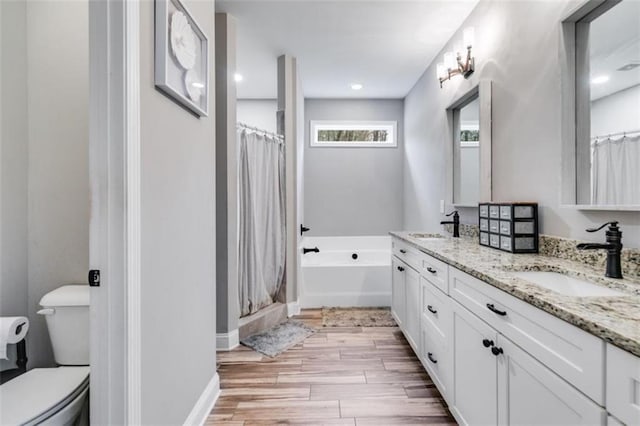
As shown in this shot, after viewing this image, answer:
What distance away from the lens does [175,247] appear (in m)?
1.37

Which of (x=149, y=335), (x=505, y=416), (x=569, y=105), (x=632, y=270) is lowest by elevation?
(x=505, y=416)

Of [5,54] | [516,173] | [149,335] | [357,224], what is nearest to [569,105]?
[516,173]

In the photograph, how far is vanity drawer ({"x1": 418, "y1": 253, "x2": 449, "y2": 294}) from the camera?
164 centimetres

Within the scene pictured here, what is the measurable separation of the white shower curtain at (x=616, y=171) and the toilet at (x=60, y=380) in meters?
2.20

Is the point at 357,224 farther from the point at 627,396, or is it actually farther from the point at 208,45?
the point at 627,396

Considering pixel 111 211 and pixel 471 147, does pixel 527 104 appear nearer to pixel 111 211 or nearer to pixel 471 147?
pixel 471 147

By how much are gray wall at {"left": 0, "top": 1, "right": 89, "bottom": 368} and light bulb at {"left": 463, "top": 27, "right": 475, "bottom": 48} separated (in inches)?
93.9

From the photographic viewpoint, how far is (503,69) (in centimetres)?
199

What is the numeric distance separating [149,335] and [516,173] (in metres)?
2.09

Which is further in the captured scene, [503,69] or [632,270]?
[503,69]

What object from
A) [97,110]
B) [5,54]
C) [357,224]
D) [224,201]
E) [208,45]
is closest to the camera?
[97,110]

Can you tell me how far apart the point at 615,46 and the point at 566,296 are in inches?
42.8

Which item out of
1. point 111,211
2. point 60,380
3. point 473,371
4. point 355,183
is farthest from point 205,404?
point 355,183

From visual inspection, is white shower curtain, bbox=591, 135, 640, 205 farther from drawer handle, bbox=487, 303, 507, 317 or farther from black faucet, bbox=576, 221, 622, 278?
drawer handle, bbox=487, 303, 507, 317
